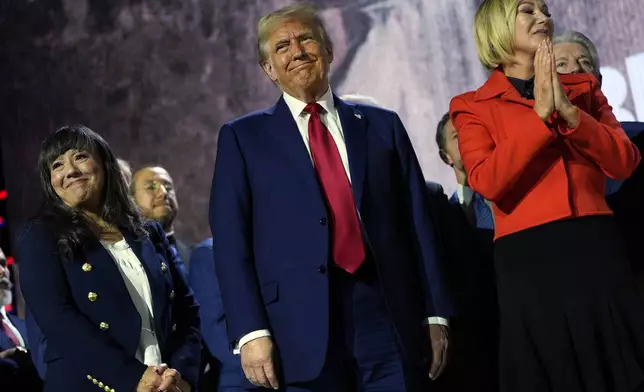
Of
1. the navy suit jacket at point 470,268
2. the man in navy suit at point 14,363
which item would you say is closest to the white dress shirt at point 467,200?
the navy suit jacket at point 470,268

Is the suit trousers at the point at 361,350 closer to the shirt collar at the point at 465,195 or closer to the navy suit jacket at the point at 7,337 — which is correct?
the shirt collar at the point at 465,195

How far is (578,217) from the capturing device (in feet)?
7.05

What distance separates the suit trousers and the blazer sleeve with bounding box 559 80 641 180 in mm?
642

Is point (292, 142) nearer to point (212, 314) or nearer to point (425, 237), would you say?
point (425, 237)

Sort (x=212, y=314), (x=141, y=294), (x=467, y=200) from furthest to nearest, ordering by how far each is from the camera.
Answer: (x=212, y=314) → (x=467, y=200) → (x=141, y=294)

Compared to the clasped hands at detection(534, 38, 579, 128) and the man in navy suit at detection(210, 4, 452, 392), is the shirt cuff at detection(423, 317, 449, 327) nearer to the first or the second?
the man in navy suit at detection(210, 4, 452, 392)

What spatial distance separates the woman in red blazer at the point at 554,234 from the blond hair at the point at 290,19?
515 mm

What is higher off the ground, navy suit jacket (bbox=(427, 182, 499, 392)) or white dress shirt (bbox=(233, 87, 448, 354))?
white dress shirt (bbox=(233, 87, 448, 354))

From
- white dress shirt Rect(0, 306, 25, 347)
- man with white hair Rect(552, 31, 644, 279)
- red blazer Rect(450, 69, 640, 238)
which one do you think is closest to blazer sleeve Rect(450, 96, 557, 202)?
red blazer Rect(450, 69, 640, 238)

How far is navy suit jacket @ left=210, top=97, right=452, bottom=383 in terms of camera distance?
2.19 metres

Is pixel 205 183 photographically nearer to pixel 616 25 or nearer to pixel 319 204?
pixel 616 25

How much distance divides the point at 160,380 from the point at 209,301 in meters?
1.16

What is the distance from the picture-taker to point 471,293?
10.1 feet

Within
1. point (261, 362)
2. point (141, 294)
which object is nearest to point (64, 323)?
point (141, 294)
